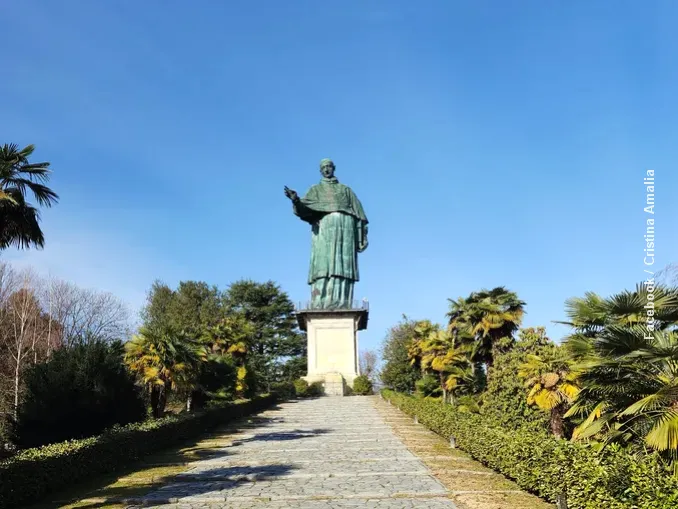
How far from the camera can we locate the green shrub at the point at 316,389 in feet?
129

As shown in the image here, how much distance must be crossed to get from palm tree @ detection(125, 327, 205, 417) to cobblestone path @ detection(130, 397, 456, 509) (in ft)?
7.55

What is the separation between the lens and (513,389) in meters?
15.8

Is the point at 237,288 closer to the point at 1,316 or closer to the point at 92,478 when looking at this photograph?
the point at 1,316

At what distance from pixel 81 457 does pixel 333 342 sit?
32477 millimetres

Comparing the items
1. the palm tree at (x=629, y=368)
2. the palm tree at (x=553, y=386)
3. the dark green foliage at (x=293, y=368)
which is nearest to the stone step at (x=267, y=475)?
the palm tree at (x=553, y=386)

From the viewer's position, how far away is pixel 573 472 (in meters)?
7.82

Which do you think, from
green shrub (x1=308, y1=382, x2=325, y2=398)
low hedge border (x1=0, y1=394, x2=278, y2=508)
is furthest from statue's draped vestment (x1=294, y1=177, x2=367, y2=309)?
low hedge border (x1=0, y1=394, x2=278, y2=508)

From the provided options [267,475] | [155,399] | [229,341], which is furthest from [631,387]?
[229,341]

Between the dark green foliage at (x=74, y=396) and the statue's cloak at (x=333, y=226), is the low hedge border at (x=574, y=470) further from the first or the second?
the statue's cloak at (x=333, y=226)

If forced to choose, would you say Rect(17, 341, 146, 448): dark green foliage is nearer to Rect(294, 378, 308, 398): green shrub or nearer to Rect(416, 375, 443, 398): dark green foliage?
Rect(416, 375, 443, 398): dark green foliage

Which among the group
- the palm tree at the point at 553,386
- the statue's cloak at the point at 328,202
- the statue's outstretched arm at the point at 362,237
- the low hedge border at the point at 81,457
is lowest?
the low hedge border at the point at 81,457

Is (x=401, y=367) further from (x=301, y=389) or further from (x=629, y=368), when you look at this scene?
(x=629, y=368)

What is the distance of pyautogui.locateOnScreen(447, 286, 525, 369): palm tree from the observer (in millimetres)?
19125

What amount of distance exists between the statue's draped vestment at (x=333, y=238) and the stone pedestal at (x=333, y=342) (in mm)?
1253
